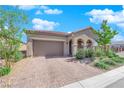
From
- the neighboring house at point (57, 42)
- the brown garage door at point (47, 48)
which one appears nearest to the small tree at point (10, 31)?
the neighboring house at point (57, 42)

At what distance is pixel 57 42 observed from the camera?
69.5ft

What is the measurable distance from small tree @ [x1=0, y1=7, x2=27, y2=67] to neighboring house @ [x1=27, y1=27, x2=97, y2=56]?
5127mm

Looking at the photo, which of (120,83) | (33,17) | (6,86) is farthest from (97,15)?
(6,86)

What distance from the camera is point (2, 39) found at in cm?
1315

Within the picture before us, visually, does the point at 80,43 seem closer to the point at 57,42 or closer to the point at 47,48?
the point at 57,42

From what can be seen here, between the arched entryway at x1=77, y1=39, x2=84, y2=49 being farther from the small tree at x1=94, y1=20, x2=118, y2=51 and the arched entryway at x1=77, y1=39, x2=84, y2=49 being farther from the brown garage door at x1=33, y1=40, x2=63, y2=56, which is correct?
the small tree at x1=94, y1=20, x2=118, y2=51

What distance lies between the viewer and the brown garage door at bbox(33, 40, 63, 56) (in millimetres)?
19703

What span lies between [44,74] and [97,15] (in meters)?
8.21

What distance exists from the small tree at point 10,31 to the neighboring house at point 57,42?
5.13 metres

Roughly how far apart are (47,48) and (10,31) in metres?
7.41
